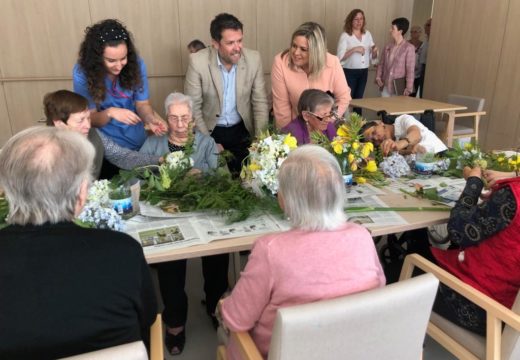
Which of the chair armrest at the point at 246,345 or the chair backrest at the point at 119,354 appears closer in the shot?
the chair backrest at the point at 119,354

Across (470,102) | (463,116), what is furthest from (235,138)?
(470,102)

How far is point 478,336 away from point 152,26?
514cm

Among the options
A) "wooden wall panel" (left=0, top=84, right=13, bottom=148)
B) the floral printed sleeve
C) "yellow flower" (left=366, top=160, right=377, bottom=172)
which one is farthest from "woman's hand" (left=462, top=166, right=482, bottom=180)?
"wooden wall panel" (left=0, top=84, right=13, bottom=148)

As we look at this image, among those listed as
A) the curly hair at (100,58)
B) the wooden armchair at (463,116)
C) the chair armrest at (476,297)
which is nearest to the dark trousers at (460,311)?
the chair armrest at (476,297)

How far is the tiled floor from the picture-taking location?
2139 mm

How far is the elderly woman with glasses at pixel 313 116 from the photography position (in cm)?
262

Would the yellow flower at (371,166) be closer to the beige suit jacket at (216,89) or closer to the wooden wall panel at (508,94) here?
the beige suit jacket at (216,89)

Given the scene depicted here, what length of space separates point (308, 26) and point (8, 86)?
4017mm

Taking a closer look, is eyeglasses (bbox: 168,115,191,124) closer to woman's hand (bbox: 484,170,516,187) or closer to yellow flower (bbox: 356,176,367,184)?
yellow flower (bbox: 356,176,367,184)

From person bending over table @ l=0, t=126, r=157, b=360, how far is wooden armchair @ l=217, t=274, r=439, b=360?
1.48 feet

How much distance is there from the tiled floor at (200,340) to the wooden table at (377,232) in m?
A: 0.75

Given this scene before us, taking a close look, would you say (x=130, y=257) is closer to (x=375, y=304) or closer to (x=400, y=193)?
(x=375, y=304)

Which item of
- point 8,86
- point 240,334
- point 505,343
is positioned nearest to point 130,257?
point 240,334

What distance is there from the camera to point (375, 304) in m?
1.07
